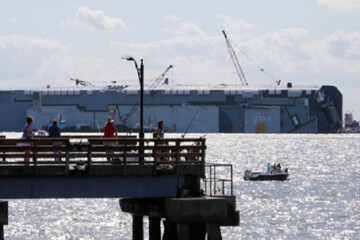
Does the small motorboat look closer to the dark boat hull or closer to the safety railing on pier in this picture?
the dark boat hull

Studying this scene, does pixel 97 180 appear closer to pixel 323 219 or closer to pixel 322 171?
pixel 323 219

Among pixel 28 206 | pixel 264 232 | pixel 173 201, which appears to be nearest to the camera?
pixel 173 201

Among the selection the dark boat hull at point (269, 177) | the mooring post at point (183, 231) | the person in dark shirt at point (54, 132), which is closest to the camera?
the mooring post at point (183, 231)

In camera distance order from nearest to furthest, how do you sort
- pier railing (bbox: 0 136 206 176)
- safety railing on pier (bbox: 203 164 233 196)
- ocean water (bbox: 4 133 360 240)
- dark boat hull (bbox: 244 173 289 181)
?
1. pier railing (bbox: 0 136 206 176)
2. safety railing on pier (bbox: 203 164 233 196)
3. ocean water (bbox: 4 133 360 240)
4. dark boat hull (bbox: 244 173 289 181)

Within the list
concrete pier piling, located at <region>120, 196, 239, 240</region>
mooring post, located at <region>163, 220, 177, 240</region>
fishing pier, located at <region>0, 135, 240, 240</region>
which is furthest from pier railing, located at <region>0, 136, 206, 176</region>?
mooring post, located at <region>163, 220, 177, 240</region>

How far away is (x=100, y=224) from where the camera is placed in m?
59.8

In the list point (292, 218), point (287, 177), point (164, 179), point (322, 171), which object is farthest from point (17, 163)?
point (322, 171)

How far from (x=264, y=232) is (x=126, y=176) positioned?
2800cm

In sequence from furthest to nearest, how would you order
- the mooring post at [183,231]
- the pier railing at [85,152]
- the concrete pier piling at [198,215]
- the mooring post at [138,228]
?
the mooring post at [138,228]
the pier railing at [85,152]
the concrete pier piling at [198,215]
the mooring post at [183,231]

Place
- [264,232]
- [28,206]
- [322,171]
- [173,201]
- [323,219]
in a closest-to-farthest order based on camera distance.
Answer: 1. [173,201]
2. [264,232]
3. [323,219]
4. [28,206]
5. [322,171]

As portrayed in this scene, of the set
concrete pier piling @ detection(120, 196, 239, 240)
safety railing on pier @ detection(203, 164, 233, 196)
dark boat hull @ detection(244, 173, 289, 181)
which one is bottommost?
concrete pier piling @ detection(120, 196, 239, 240)

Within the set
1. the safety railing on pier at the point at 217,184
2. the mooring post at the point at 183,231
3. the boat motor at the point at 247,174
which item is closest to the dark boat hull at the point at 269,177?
the boat motor at the point at 247,174

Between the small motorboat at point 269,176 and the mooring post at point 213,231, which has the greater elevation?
the small motorboat at point 269,176

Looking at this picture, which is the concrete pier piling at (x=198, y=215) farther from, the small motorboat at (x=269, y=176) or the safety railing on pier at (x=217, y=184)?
the small motorboat at (x=269, y=176)
